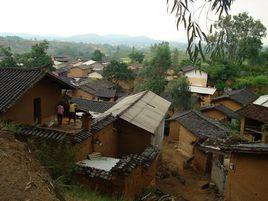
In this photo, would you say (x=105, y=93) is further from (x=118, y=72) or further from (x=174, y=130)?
(x=174, y=130)

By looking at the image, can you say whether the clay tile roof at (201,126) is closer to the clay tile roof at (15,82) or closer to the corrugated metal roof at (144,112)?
the corrugated metal roof at (144,112)

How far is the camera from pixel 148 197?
38.5ft

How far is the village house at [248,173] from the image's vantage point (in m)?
13.2

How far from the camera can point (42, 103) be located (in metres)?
15.8

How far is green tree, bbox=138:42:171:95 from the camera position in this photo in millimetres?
43875

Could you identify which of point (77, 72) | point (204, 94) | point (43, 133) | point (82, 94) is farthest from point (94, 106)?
point (77, 72)

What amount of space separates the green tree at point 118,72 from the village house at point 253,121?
100 ft

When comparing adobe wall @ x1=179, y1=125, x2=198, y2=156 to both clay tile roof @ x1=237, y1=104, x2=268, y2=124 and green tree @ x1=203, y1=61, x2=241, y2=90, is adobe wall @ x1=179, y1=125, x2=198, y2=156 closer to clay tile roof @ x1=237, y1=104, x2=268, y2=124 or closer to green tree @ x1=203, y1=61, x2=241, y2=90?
clay tile roof @ x1=237, y1=104, x2=268, y2=124

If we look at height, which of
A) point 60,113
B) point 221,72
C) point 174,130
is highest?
point 60,113

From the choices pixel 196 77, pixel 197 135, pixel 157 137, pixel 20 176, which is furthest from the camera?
pixel 196 77

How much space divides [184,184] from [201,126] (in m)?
7.58

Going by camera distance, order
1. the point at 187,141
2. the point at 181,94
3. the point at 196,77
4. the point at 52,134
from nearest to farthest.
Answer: the point at 52,134 < the point at 187,141 < the point at 181,94 < the point at 196,77

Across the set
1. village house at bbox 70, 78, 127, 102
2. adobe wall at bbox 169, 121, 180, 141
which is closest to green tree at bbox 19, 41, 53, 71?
village house at bbox 70, 78, 127, 102

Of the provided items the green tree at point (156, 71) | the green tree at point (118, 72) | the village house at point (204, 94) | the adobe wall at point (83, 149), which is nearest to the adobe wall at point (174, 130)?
the green tree at point (156, 71)
